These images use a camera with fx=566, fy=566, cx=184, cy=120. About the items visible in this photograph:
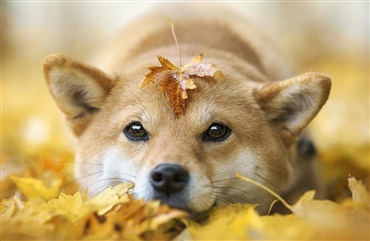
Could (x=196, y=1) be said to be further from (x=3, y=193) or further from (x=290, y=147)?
(x=3, y=193)

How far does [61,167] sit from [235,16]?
6.85 feet

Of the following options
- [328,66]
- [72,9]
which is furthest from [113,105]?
[72,9]

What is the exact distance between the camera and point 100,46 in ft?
33.2

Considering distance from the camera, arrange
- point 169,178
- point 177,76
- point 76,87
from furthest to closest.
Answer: point 76,87 → point 177,76 → point 169,178

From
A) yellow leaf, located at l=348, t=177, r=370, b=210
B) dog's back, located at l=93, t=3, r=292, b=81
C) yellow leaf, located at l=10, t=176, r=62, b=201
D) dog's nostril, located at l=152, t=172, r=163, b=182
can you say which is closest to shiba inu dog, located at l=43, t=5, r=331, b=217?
dog's nostril, located at l=152, t=172, r=163, b=182

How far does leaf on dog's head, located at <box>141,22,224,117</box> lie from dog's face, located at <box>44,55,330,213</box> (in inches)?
2.3

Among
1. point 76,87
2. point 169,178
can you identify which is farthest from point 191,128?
point 76,87

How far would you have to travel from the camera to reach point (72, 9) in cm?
1410

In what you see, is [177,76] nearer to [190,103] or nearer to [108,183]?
[190,103]

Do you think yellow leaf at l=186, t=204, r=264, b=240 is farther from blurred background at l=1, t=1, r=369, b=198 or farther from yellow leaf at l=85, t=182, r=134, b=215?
blurred background at l=1, t=1, r=369, b=198

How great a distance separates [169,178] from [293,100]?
1061mm

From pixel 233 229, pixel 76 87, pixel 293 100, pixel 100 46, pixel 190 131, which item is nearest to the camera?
pixel 233 229

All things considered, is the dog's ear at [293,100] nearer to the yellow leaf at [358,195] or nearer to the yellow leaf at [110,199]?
the yellow leaf at [358,195]

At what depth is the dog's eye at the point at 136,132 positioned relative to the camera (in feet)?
10.0
